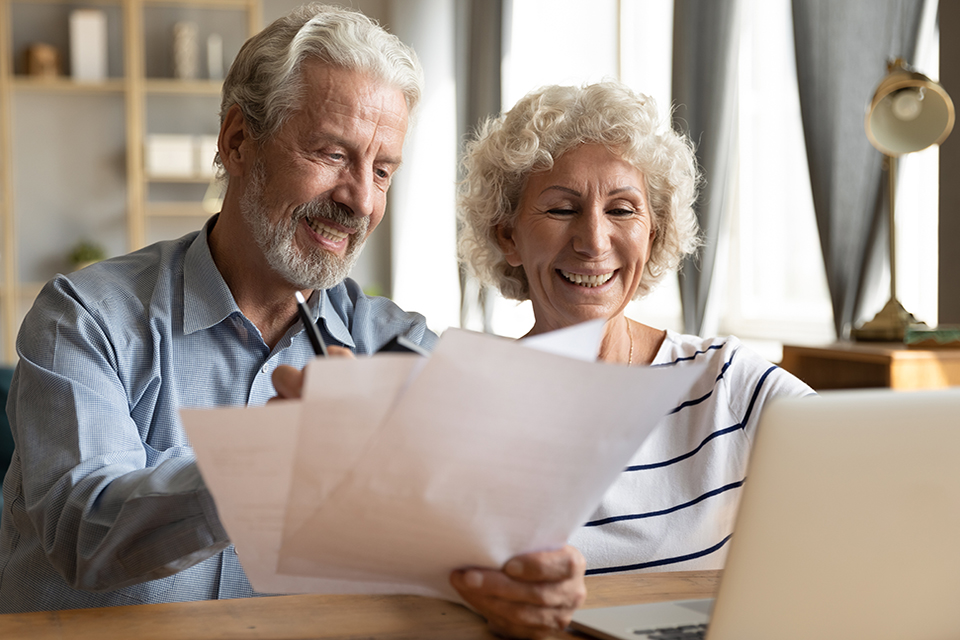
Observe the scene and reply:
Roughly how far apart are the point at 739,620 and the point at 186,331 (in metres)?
0.93

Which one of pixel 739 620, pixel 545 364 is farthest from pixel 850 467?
pixel 545 364

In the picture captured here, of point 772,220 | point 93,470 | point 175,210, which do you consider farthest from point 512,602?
point 175,210

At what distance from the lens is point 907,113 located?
2580mm

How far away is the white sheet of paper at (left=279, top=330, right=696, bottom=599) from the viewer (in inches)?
24.2

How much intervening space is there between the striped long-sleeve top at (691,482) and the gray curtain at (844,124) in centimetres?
186

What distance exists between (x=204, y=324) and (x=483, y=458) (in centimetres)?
86

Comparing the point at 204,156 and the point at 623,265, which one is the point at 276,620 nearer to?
the point at 623,265

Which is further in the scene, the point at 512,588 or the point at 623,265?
the point at 623,265

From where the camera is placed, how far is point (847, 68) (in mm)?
3143

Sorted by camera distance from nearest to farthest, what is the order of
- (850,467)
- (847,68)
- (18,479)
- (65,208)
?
(850,467) < (18,479) < (847,68) < (65,208)

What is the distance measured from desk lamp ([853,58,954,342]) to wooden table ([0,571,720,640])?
6.43 feet

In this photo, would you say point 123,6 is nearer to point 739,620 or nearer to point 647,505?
point 647,505

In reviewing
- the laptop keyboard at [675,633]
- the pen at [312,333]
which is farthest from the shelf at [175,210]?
the laptop keyboard at [675,633]

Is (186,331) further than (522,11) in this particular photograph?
No
